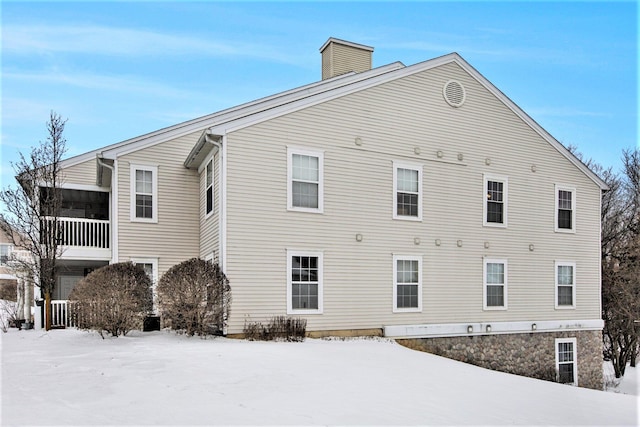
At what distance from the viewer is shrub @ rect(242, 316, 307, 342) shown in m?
13.9

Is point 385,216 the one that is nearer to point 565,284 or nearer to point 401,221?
point 401,221

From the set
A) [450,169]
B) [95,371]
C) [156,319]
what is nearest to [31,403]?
[95,371]

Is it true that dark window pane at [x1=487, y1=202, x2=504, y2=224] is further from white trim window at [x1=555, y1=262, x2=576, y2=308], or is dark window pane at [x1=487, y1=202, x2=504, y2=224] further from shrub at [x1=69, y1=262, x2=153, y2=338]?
shrub at [x1=69, y1=262, x2=153, y2=338]

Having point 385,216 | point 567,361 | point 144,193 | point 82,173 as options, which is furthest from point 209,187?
point 567,361

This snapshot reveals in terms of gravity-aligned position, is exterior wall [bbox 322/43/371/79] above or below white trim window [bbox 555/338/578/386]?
above

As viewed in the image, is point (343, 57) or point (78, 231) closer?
point (78, 231)

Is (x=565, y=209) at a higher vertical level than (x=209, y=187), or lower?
lower

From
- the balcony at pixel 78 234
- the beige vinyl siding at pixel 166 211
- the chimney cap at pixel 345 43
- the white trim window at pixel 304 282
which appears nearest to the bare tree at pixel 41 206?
the balcony at pixel 78 234

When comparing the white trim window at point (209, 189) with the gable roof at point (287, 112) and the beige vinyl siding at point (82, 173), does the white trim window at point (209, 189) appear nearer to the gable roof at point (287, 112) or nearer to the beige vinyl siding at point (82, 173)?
the gable roof at point (287, 112)

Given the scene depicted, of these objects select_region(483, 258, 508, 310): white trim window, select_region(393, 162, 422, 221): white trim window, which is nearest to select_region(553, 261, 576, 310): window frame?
select_region(483, 258, 508, 310): white trim window

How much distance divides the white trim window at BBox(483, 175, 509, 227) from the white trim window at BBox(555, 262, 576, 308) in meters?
2.91

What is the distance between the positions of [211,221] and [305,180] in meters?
2.81

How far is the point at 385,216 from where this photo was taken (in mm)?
16203

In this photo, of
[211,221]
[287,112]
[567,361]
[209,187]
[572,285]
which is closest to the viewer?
[287,112]
